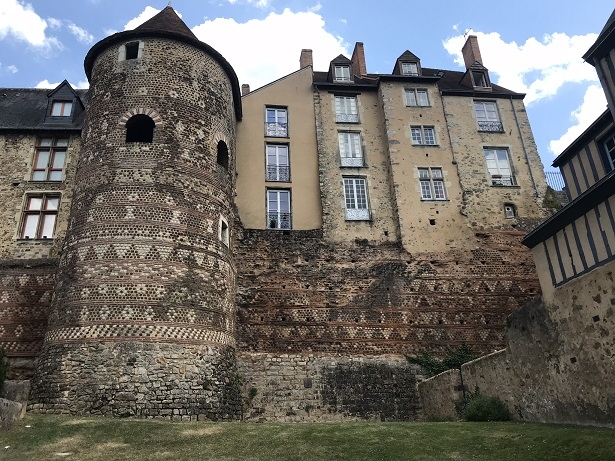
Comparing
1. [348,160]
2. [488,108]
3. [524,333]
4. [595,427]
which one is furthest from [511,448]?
[488,108]

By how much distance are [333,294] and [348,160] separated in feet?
19.0

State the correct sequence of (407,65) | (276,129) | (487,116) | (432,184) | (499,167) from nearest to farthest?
1. (432,184)
2. (276,129)
3. (499,167)
4. (487,116)
5. (407,65)

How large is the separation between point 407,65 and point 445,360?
13111 mm

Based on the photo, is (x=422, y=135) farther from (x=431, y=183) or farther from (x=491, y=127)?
(x=491, y=127)

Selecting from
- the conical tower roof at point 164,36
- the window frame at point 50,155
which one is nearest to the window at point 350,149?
the conical tower roof at point 164,36

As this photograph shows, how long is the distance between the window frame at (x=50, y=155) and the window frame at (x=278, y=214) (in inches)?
286

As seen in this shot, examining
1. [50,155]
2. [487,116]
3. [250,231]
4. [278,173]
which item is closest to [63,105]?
[50,155]

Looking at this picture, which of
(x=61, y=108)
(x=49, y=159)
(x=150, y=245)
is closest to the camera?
(x=150, y=245)

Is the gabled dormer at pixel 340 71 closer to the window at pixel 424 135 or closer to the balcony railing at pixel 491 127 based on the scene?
the window at pixel 424 135

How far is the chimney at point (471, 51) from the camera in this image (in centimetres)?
2341

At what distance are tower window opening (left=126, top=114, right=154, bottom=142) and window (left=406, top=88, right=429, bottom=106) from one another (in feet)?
35.2

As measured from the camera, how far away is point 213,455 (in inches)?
307

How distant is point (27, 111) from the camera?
18.8 meters

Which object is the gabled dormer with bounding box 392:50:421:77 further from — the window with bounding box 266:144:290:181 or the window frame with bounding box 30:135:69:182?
the window frame with bounding box 30:135:69:182
